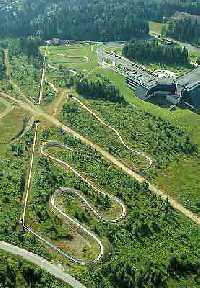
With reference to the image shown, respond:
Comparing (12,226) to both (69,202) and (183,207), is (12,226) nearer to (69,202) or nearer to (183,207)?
(69,202)

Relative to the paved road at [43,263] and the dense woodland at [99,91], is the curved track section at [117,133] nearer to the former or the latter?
the dense woodland at [99,91]

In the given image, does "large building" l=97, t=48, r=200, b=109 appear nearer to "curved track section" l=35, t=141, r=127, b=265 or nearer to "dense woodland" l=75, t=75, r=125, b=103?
"dense woodland" l=75, t=75, r=125, b=103

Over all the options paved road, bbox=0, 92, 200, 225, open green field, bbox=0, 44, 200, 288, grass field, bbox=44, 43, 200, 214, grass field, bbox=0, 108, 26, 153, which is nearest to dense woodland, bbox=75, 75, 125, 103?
open green field, bbox=0, 44, 200, 288

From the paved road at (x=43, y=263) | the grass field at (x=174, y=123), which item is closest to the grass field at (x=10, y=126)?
the grass field at (x=174, y=123)

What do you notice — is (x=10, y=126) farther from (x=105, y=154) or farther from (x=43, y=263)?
(x=43, y=263)

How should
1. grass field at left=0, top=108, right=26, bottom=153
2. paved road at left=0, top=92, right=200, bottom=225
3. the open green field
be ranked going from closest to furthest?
the open green field
paved road at left=0, top=92, right=200, bottom=225
grass field at left=0, top=108, right=26, bottom=153
